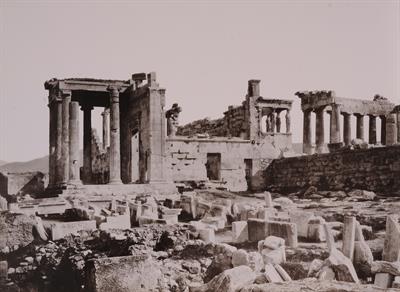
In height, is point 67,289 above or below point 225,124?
below

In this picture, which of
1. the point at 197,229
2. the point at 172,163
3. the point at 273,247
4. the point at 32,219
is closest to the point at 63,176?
the point at 172,163

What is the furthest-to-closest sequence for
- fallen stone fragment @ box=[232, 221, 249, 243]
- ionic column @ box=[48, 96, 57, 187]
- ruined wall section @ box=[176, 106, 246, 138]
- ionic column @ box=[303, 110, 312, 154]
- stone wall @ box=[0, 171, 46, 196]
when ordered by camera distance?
1. ruined wall section @ box=[176, 106, 246, 138]
2. ionic column @ box=[303, 110, 312, 154]
3. stone wall @ box=[0, 171, 46, 196]
4. ionic column @ box=[48, 96, 57, 187]
5. fallen stone fragment @ box=[232, 221, 249, 243]

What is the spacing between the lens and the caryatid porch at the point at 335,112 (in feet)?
A: 99.7

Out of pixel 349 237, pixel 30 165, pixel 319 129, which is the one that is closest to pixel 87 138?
pixel 319 129

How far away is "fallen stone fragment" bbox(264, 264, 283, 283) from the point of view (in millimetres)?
6520

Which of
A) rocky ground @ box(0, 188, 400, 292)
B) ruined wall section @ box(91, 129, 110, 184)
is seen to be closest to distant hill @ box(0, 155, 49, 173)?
ruined wall section @ box(91, 129, 110, 184)

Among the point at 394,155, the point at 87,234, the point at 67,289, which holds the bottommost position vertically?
the point at 67,289

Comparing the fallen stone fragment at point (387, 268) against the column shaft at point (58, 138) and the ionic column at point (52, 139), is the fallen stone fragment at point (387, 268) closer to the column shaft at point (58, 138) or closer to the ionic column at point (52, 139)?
the column shaft at point (58, 138)

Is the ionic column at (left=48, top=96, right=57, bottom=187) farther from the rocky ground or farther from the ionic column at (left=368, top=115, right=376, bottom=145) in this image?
the ionic column at (left=368, top=115, right=376, bottom=145)

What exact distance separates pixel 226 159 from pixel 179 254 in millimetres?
19501

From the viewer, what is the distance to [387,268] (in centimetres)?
654

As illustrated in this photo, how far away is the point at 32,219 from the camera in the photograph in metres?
12.5

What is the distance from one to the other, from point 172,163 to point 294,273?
20.9 m

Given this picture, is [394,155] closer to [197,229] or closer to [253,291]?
[197,229]
